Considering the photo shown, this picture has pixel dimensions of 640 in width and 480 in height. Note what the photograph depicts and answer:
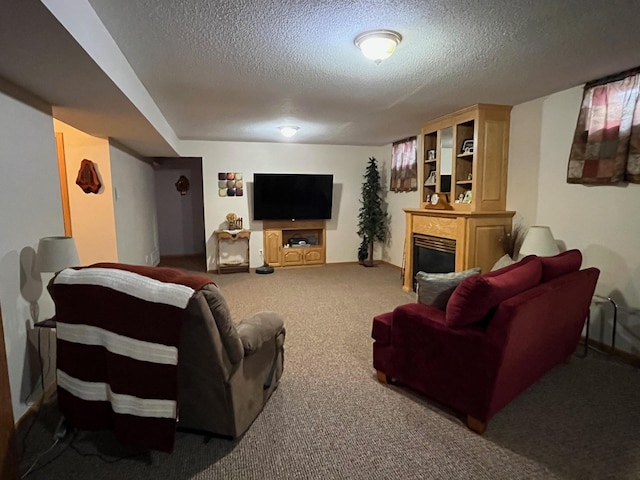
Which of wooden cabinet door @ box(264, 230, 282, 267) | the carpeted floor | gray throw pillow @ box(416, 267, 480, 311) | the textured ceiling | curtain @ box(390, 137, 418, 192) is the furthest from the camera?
wooden cabinet door @ box(264, 230, 282, 267)

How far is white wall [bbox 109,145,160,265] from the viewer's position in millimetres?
4561

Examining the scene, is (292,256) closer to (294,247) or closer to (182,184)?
(294,247)

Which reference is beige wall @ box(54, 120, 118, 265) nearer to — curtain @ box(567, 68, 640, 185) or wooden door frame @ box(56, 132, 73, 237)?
wooden door frame @ box(56, 132, 73, 237)

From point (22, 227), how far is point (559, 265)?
3668 mm

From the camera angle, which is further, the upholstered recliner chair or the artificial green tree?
the artificial green tree

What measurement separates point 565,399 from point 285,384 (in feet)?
6.43

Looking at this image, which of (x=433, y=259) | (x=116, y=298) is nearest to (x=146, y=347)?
(x=116, y=298)

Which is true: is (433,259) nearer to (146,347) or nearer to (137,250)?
(146,347)

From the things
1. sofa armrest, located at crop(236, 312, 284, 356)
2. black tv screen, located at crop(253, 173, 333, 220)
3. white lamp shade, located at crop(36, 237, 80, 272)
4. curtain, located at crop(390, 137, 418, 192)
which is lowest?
sofa armrest, located at crop(236, 312, 284, 356)

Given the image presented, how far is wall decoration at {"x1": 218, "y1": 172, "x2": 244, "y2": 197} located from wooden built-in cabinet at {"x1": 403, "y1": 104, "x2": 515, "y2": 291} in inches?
139

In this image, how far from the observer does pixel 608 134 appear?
304cm

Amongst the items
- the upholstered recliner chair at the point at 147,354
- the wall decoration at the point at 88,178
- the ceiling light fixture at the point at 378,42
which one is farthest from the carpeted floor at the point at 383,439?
the wall decoration at the point at 88,178

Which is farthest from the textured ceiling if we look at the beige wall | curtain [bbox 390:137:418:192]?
curtain [bbox 390:137:418:192]

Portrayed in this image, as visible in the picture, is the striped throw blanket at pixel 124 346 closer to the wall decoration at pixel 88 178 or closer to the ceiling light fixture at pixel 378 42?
the ceiling light fixture at pixel 378 42
